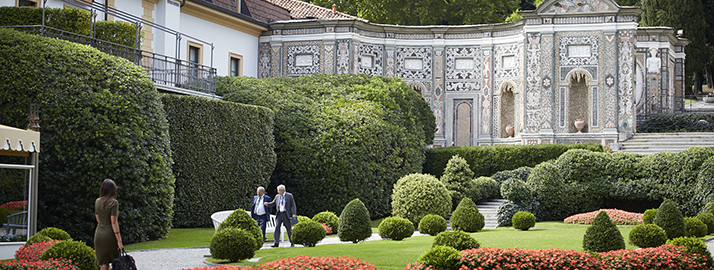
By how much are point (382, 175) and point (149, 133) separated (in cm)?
1040

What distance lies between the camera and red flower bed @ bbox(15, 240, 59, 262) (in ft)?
36.0

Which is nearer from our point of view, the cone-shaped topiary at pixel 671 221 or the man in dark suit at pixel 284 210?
the man in dark suit at pixel 284 210

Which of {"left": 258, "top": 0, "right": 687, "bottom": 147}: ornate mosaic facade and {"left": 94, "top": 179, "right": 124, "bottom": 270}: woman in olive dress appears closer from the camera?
{"left": 94, "top": 179, "right": 124, "bottom": 270}: woman in olive dress

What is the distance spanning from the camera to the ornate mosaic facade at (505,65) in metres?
31.5

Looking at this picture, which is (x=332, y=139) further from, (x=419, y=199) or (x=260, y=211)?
(x=260, y=211)

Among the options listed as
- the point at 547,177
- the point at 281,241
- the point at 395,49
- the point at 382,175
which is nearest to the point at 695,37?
the point at 395,49

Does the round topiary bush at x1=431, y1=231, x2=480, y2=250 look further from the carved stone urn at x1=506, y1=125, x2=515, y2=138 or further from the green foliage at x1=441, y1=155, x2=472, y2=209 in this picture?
the carved stone urn at x1=506, y1=125, x2=515, y2=138

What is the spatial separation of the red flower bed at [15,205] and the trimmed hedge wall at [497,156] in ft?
65.3

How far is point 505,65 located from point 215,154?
1827 cm

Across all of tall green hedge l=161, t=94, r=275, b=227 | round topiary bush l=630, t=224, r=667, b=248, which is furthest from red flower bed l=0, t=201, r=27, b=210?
round topiary bush l=630, t=224, r=667, b=248

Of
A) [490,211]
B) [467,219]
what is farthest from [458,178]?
[467,219]

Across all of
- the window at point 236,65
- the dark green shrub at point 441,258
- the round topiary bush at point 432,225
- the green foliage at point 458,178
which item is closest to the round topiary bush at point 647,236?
the round topiary bush at point 432,225

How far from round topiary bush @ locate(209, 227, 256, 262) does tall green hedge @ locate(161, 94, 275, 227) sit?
21.8 ft

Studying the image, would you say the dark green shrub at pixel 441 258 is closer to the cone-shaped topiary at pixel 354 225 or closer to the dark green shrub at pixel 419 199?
the cone-shaped topiary at pixel 354 225
